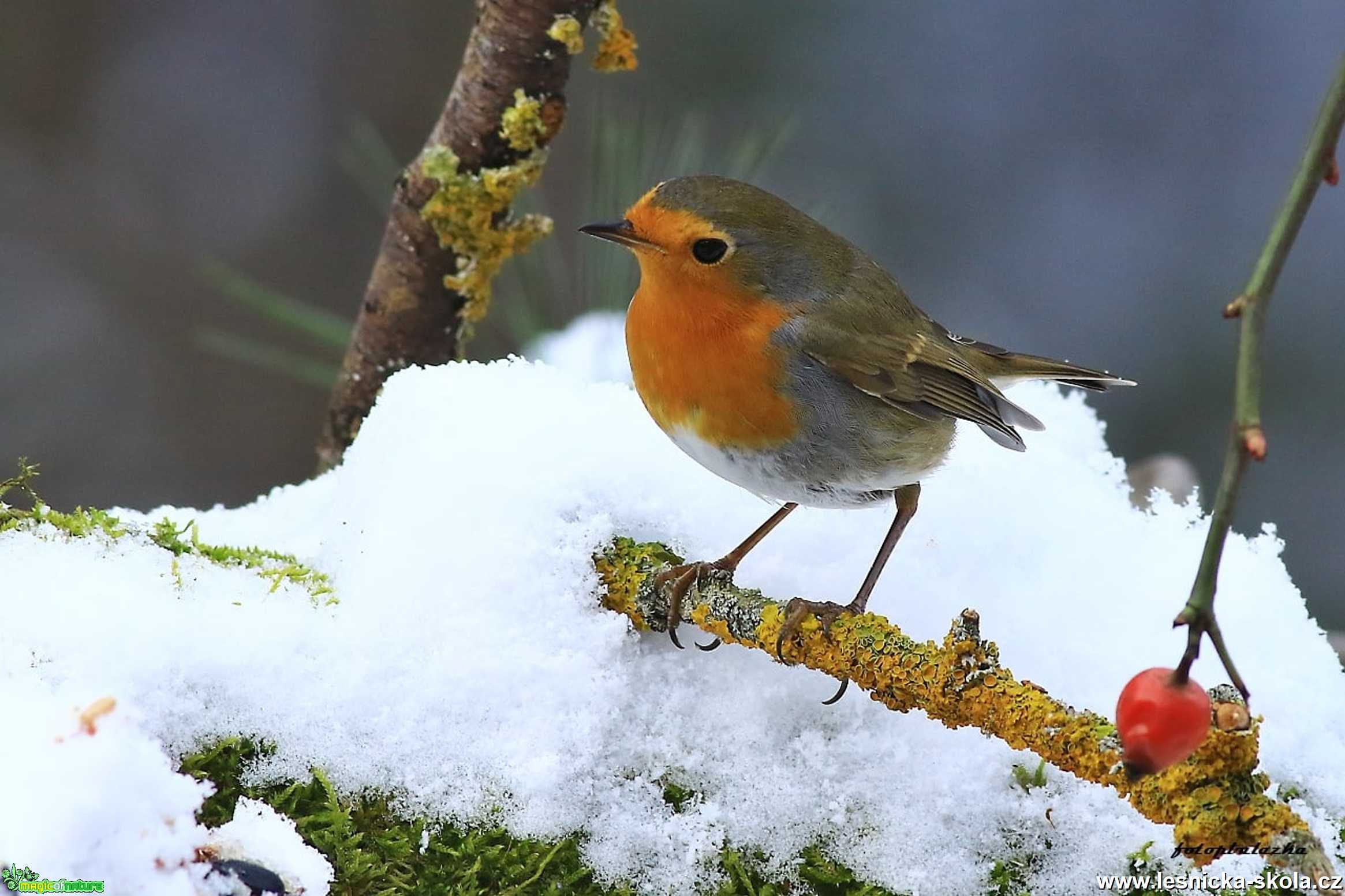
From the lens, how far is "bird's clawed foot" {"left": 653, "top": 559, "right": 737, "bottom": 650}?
1631 mm

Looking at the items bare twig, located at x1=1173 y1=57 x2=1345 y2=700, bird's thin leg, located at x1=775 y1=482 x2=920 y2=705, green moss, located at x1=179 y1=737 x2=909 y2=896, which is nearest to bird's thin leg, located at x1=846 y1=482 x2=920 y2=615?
bird's thin leg, located at x1=775 y1=482 x2=920 y2=705

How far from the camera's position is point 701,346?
1.88 metres

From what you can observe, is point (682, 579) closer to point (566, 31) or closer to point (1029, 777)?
point (1029, 777)

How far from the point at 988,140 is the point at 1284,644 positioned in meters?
3.71

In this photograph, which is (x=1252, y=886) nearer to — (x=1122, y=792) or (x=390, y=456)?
(x=1122, y=792)

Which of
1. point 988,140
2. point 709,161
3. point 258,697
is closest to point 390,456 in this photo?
point 258,697

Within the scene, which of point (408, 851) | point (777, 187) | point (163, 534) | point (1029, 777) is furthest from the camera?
point (777, 187)

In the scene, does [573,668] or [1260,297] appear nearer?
[1260,297]

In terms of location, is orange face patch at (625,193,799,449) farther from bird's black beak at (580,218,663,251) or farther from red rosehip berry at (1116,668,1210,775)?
red rosehip berry at (1116,668,1210,775)

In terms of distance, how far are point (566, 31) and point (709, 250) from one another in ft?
1.85

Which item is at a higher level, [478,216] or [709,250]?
[478,216]

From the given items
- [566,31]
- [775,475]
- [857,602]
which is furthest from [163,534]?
[566,31]

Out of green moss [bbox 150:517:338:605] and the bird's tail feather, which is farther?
the bird's tail feather

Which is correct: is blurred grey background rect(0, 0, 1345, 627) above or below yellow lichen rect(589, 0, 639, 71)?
above
